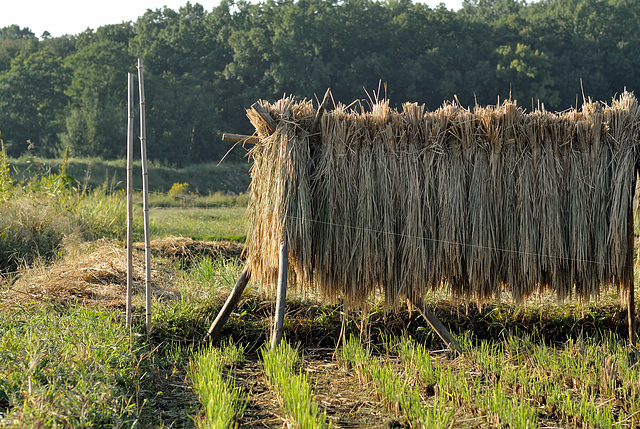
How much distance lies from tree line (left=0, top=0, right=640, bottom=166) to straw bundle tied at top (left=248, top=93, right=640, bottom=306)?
2701 cm

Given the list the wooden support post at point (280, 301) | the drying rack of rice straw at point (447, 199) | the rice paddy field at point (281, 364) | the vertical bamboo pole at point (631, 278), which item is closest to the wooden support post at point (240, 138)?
the drying rack of rice straw at point (447, 199)

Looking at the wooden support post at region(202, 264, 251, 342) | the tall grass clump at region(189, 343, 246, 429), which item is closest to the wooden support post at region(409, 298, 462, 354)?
the wooden support post at region(202, 264, 251, 342)

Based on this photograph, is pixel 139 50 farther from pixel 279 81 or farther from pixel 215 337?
pixel 215 337

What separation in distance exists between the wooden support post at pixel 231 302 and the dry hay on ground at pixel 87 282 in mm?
1164

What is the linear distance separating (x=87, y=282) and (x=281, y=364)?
2.85 meters

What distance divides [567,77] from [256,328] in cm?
3534

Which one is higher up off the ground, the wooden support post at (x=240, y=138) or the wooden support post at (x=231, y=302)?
the wooden support post at (x=240, y=138)

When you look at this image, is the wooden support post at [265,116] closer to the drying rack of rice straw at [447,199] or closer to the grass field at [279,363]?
the drying rack of rice straw at [447,199]

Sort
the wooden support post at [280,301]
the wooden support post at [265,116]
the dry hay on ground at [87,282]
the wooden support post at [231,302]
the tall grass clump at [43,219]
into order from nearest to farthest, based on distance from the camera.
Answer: the wooden support post at [280,301] → the wooden support post at [265,116] → the wooden support post at [231,302] → the dry hay on ground at [87,282] → the tall grass clump at [43,219]

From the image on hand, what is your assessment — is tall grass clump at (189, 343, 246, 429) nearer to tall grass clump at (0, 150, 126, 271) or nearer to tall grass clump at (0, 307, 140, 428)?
tall grass clump at (0, 307, 140, 428)

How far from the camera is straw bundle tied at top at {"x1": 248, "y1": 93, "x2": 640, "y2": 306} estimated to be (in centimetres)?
433

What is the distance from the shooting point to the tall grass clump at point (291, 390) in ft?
9.47

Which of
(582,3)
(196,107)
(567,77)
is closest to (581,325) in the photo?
(196,107)

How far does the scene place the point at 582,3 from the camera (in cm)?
4303
